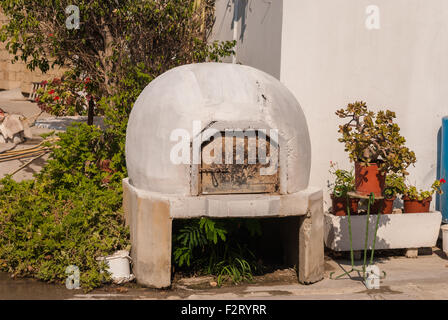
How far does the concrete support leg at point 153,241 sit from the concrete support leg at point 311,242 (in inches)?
53.5

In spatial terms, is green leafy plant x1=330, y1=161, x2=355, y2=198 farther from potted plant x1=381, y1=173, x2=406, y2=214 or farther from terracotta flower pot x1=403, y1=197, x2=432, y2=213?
terracotta flower pot x1=403, y1=197, x2=432, y2=213

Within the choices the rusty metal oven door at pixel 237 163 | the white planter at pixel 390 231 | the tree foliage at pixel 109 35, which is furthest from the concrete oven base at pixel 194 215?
the tree foliage at pixel 109 35

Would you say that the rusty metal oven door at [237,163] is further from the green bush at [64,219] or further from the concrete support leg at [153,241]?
the green bush at [64,219]

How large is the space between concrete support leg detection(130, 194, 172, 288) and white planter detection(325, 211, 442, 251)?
2217mm

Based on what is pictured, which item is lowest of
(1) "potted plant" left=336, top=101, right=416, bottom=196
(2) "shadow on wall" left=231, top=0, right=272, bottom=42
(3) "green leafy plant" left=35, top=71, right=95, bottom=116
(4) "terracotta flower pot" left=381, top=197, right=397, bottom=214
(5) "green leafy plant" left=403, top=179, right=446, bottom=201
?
(4) "terracotta flower pot" left=381, top=197, right=397, bottom=214

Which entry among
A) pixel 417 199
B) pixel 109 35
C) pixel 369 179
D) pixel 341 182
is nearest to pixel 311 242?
pixel 369 179

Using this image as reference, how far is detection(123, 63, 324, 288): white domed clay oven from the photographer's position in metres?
5.08

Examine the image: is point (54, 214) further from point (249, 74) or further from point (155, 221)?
point (249, 74)

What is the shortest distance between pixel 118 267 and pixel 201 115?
1713mm

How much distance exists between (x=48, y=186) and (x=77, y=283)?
1705 mm

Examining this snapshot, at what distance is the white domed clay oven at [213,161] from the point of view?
16.7 feet

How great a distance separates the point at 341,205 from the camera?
21.3ft

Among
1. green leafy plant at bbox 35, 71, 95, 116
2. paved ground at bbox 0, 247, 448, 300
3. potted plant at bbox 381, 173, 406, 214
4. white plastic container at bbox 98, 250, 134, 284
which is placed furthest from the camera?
green leafy plant at bbox 35, 71, 95, 116

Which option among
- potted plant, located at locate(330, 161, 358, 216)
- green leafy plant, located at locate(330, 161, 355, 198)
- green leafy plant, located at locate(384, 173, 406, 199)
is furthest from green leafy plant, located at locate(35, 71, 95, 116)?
green leafy plant, located at locate(384, 173, 406, 199)
